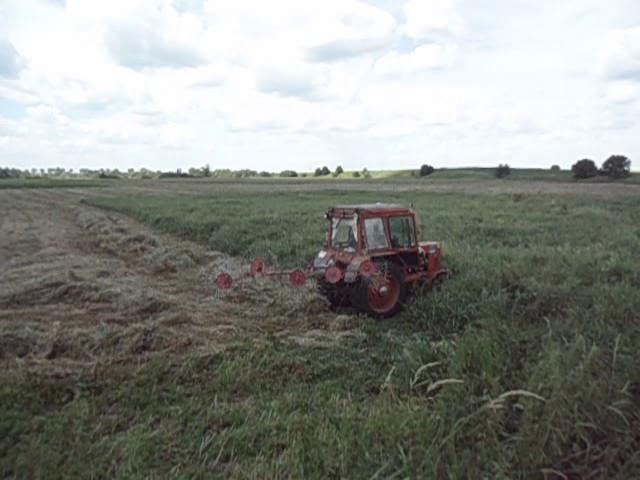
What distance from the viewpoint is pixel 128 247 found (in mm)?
14250

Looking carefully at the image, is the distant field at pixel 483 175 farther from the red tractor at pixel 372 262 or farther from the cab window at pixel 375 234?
the cab window at pixel 375 234

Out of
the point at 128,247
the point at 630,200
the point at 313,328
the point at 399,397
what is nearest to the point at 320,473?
the point at 399,397

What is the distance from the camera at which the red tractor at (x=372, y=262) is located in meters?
7.24

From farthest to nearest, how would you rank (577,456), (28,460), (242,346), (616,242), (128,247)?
(128,247) → (616,242) → (242,346) → (28,460) → (577,456)

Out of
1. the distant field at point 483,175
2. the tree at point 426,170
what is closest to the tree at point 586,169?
the distant field at point 483,175

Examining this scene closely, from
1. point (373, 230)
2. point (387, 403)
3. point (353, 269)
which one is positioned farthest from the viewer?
point (373, 230)

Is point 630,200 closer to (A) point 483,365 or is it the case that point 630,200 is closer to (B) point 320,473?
(A) point 483,365

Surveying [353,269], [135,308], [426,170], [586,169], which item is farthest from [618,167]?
[135,308]

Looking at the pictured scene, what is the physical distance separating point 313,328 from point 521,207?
17.0 meters

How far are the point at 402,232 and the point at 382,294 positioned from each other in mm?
1106

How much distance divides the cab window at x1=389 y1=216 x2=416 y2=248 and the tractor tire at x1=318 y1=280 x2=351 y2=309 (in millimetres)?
1025

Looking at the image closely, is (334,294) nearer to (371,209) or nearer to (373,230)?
(373,230)

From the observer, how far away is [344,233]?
798 centimetres

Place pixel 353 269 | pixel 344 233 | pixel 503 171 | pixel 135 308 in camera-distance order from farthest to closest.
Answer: pixel 503 171 < pixel 344 233 < pixel 135 308 < pixel 353 269
